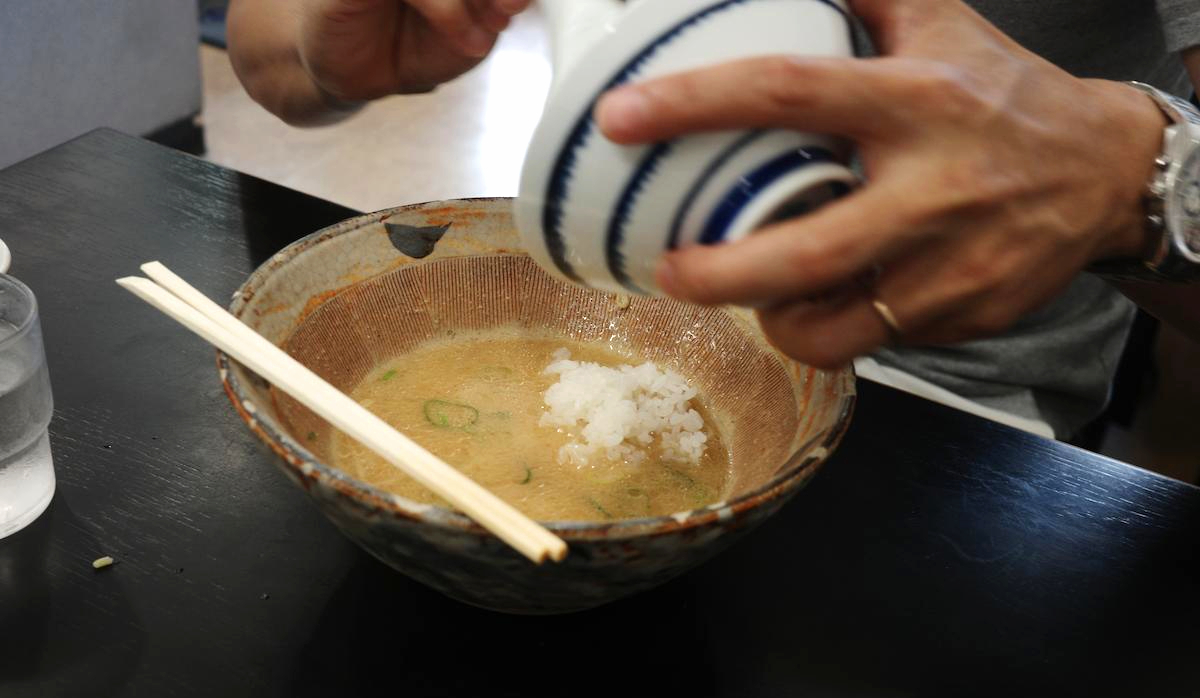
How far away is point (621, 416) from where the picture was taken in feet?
3.22

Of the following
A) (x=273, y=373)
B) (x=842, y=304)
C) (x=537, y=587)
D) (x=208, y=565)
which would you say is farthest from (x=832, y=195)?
(x=208, y=565)

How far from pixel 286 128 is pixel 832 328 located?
3.44m

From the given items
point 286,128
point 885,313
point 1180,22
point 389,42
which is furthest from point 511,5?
point 286,128

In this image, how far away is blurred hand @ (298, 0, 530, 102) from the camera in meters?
1.05

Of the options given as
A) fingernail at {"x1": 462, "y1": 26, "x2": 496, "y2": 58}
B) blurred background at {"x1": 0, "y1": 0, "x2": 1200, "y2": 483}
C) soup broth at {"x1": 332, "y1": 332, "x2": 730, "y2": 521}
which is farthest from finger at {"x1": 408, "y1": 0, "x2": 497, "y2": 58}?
blurred background at {"x1": 0, "y1": 0, "x2": 1200, "y2": 483}

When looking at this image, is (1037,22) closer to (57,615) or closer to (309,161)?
(57,615)

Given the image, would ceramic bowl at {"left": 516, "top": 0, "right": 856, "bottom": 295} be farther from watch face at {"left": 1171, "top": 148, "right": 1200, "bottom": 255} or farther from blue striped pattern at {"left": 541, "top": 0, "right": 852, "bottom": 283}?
watch face at {"left": 1171, "top": 148, "right": 1200, "bottom": 255}

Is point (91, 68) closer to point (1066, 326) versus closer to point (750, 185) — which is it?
point (1066, 326)

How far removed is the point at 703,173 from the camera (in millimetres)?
666

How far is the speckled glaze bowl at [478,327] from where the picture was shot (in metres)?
0.68

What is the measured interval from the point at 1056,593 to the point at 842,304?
1.37 feet

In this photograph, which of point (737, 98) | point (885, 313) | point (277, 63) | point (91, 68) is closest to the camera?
point (737, 98)

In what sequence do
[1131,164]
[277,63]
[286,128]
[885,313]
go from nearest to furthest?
[885,313]
[1131,164]
[277,63]
[286,128]

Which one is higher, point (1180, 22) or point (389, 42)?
point (1180, 22)
